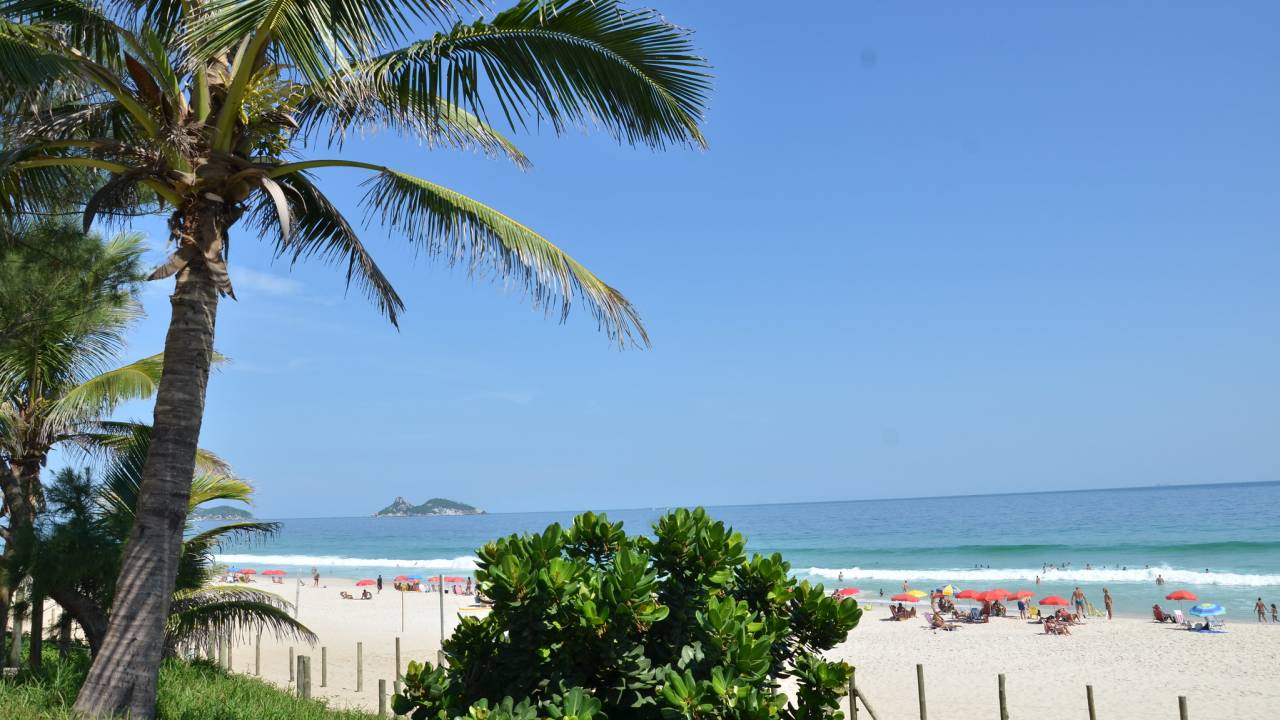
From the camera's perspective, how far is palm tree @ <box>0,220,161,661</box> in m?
8.30

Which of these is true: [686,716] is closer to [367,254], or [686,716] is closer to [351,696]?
[367,254]

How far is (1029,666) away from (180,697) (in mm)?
20029

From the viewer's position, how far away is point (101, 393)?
10141 millimetres

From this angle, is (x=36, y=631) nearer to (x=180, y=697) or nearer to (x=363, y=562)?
(x=180, y=697)

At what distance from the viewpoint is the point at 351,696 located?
659 inches

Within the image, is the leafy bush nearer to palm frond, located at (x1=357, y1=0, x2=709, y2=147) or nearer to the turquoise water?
palm frond, located at (x1=357, y1=0, x2=709, y2=147)

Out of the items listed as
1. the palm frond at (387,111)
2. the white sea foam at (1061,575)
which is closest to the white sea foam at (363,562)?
the white sea foam at (1061,575)

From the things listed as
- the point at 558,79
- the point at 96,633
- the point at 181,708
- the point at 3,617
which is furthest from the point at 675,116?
the point at 3,617

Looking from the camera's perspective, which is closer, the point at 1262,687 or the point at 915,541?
the point at 1262,687

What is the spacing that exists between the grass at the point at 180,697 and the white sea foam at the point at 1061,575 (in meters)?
44.0

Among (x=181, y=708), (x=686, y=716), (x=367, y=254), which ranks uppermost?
→ (x=367, y=254)

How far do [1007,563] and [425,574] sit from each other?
137 ft

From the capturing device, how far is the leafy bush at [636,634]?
2.85 metres

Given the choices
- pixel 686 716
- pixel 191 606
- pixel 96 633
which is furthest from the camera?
pixel 191 606
